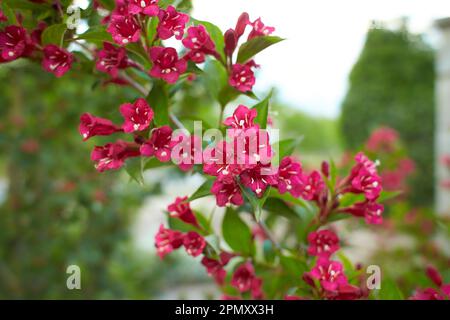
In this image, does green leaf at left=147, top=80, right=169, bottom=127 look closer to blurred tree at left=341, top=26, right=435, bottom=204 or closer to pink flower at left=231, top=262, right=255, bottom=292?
pink flower at left=231, top=262, right=255, bottom=292

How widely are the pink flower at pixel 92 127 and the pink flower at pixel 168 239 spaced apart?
0.53ft

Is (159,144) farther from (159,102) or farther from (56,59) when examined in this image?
(56,59)

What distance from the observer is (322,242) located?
726 mm

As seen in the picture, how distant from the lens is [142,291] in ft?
8.39

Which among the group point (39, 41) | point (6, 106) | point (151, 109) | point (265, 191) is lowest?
point (265, 191)

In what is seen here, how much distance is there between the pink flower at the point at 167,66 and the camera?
1.94ft

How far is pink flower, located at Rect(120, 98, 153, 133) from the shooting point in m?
0.58

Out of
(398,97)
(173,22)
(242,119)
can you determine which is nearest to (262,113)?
(242,119)

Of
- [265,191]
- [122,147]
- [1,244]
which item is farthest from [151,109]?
[1,244]

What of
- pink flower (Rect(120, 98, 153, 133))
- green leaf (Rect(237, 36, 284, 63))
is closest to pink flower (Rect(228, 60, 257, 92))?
green leaf (Rect(237, 36, 284, 63))

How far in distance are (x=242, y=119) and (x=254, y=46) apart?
14 cm
